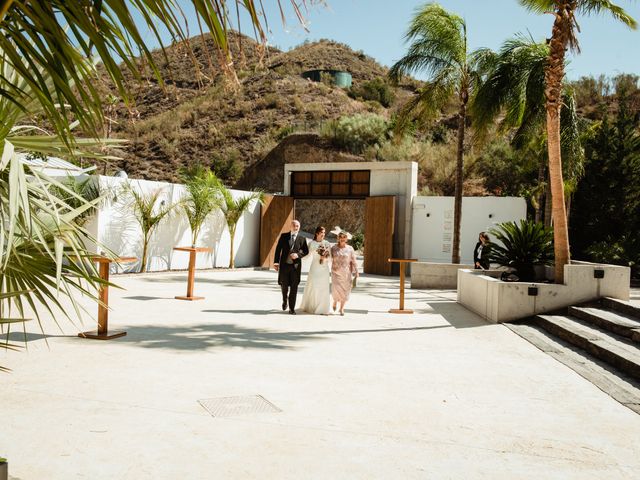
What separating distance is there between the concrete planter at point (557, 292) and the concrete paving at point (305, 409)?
1.63m

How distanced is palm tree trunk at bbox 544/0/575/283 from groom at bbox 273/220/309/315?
4540 millimetres

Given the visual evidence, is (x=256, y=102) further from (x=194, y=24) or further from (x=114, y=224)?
(x=194, y=24)

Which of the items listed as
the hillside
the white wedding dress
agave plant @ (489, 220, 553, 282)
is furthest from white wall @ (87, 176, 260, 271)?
the hillside

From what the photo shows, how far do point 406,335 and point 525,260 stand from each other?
4.39 m

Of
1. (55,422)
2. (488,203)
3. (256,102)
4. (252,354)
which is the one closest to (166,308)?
(252,354)

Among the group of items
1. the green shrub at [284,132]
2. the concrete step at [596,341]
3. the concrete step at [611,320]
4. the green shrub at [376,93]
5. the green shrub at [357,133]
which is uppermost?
the green shrub at [376,93]

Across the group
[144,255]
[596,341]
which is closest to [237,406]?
[596,341]

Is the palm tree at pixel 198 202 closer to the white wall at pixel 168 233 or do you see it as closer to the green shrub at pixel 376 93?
the white wall at pixel 168 233

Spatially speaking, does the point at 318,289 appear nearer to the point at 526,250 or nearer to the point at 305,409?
the point at 526,250

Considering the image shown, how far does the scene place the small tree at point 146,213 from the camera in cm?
1821

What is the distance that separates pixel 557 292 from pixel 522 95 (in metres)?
8.48

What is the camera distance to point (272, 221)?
24125mm

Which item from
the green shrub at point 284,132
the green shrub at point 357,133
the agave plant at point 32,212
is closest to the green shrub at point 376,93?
the green shrub at point 284,132

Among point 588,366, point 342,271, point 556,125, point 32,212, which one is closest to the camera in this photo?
point 32,212
